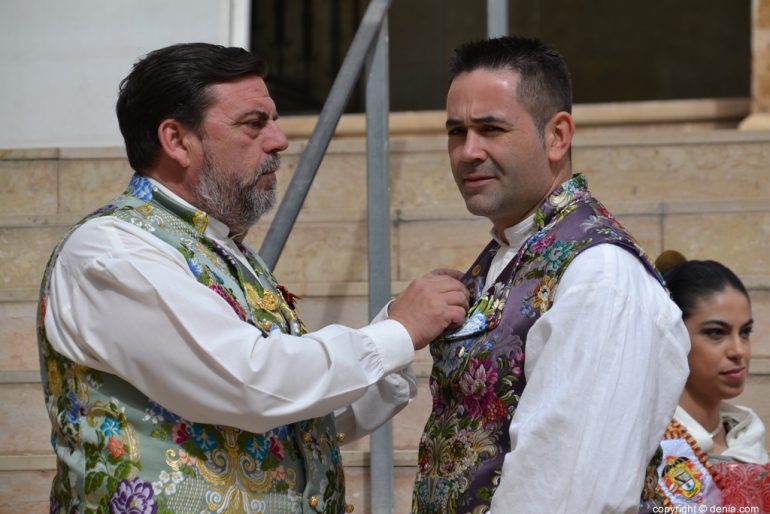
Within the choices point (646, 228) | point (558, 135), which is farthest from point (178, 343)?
point (646, 228)

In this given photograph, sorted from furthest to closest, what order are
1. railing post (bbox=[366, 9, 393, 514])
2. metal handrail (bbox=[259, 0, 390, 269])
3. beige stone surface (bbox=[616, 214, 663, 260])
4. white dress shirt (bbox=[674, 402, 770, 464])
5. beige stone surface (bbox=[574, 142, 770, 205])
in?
beige stone surface (bbox=[574, 142, 770, 205])
beige stone surface (bbox=[616, 214, 663, 260])
railing post (bbox=[366, 9, 393, 514])
metal handrail (bbox=[259, 0, 390, 269])
white dress shirt (bbox=[674, 402, 770, 464])

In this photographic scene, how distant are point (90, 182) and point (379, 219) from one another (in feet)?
5.90

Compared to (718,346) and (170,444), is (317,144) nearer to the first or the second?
(718,346)

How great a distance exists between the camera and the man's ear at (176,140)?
2.79 metres

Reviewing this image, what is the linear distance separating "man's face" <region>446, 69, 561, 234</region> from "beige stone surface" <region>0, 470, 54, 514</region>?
2063 mm

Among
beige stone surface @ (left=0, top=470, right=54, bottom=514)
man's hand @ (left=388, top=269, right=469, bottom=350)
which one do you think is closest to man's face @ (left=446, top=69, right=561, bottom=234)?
man's hand @ (left=388, top=269, right=469, bottom=350)

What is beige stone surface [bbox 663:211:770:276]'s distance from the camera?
4773mm

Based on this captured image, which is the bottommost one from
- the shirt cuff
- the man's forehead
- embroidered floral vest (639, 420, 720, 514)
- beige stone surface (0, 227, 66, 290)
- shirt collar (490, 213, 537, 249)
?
embroidered floral vest (639, 420, 720, 514)

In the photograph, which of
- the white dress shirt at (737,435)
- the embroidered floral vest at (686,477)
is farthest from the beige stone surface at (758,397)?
the embroidered floral vest at (686,477)

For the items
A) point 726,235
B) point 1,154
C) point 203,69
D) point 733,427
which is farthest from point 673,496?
point 1,154

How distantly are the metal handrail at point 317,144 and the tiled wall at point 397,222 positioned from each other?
2.42ft

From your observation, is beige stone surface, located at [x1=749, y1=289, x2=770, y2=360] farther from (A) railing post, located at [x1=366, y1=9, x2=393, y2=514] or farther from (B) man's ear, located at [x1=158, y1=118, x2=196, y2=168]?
(B) man's ear, located at [x1=158, y1=118, x2=196, y2=168]

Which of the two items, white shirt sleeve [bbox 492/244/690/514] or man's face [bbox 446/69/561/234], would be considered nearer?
white shirt sleeve [bbox 492/244/690/514]

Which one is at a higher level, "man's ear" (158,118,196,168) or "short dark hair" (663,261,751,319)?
"man's ear" (158,118,196,168)
